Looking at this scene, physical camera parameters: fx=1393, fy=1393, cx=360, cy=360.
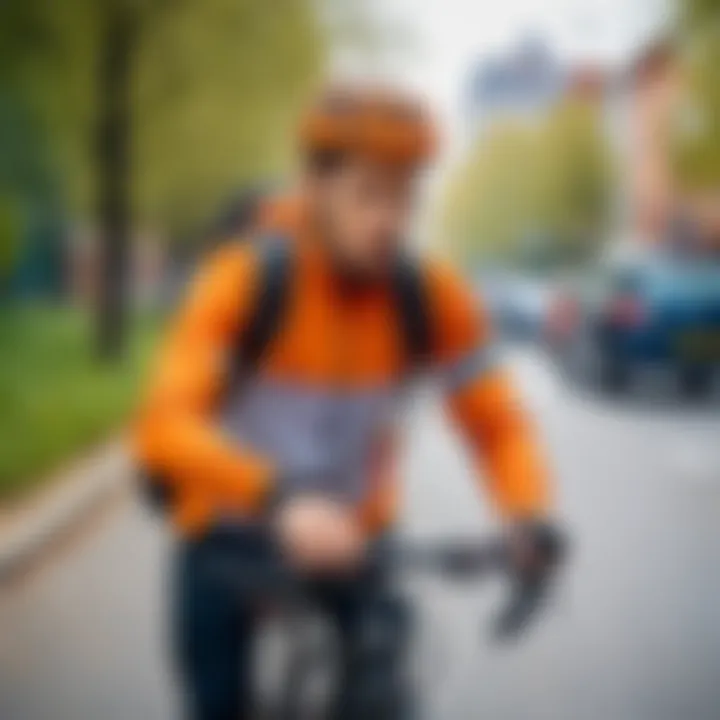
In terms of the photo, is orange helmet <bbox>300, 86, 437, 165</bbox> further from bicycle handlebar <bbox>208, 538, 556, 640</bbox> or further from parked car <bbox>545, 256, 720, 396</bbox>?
bicycle handlebar <bbox>208, 538, 556, 640</bbox>

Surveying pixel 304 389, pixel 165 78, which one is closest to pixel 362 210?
pixel 304 389

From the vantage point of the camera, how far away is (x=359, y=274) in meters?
1.40

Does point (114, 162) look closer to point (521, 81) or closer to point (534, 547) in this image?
point (521, 81)

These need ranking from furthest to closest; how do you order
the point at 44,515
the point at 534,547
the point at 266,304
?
the point at 44,515, the point at 534,547, the point at 266,304

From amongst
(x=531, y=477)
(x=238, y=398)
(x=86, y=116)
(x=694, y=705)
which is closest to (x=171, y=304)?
(x=238, y=398)

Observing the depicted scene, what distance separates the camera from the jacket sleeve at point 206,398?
4.45ft

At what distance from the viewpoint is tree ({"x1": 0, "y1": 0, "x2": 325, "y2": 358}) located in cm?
154

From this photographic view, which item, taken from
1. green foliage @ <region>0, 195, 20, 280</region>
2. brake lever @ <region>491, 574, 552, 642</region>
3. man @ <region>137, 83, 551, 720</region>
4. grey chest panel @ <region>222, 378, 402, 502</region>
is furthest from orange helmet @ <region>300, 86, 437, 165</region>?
brake lever @ <region>491, 574, 552, 642</region>

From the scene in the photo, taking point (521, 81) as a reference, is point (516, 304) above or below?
below

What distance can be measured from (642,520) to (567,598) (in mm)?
131

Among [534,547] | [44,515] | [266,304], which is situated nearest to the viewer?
[266,304]

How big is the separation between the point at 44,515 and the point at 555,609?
0.58 meters

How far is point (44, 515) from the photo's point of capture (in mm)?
1576

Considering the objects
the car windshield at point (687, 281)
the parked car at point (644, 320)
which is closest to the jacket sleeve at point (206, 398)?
the parked car at point (644, 320)
